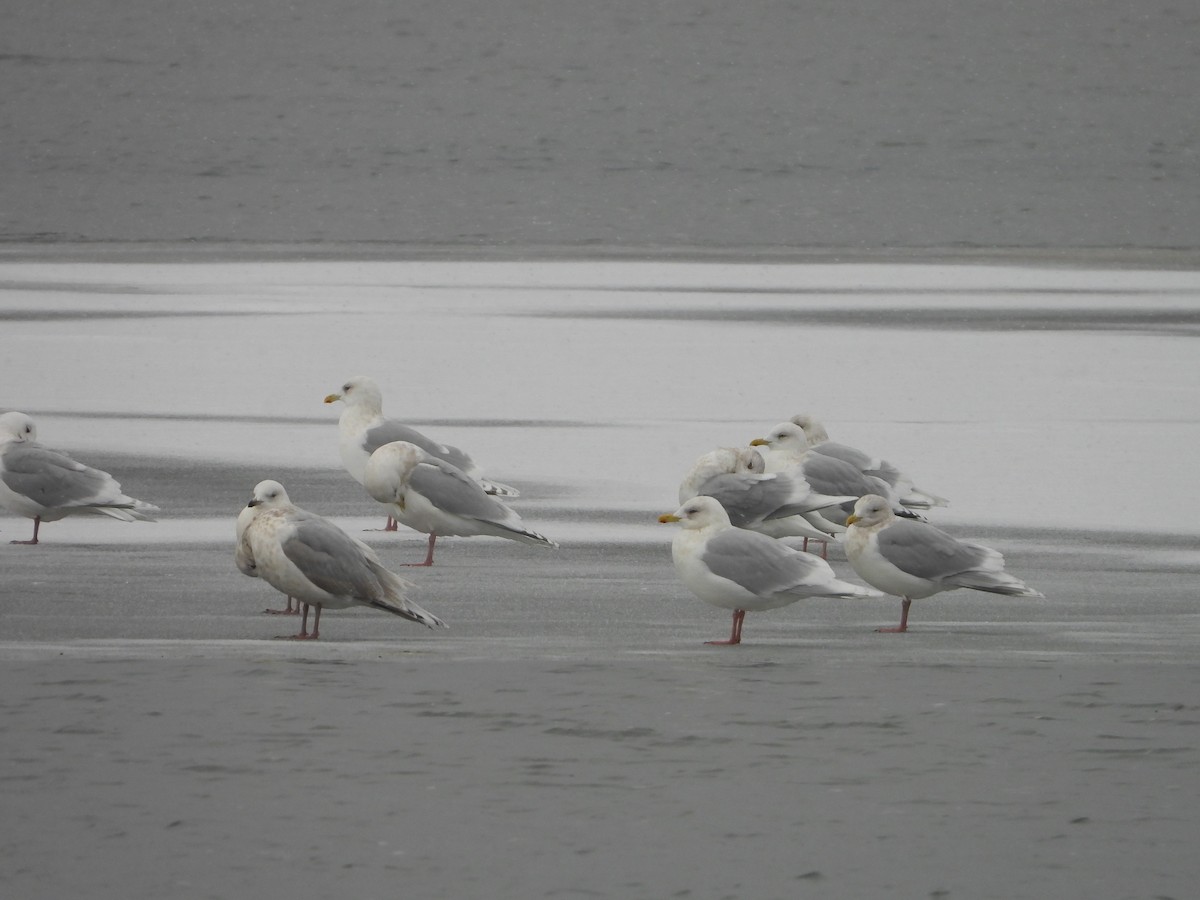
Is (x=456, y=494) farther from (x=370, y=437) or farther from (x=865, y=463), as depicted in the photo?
(x=865, y=463)

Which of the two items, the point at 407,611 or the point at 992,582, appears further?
the point at 992,582

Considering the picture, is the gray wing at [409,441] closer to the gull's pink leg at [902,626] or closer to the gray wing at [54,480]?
the gray wing at [54,480]

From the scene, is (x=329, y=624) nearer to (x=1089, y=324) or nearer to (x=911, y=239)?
(x=1089, y=324)

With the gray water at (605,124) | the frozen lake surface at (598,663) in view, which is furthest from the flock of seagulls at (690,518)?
the gray water at (605,124)

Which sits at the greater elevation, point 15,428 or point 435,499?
point 15,428

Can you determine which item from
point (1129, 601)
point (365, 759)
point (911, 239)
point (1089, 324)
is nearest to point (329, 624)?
point (365, 759)

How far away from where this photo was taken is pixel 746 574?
8688 millimetres

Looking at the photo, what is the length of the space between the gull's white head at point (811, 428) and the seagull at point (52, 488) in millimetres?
3303

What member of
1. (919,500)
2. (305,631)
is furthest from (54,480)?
(919,500)

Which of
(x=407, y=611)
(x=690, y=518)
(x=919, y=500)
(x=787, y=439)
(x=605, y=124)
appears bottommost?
(x=407, y=611)

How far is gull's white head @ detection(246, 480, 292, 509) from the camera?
8.88m

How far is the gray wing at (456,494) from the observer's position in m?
10.3

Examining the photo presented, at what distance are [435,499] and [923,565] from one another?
7.85 feet

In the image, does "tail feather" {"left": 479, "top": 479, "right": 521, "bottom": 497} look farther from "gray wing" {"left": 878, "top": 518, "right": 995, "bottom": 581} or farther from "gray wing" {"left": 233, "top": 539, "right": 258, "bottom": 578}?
"gray wing" {"left": 878, "top": 518, "right": 995, "bottom": 581}
